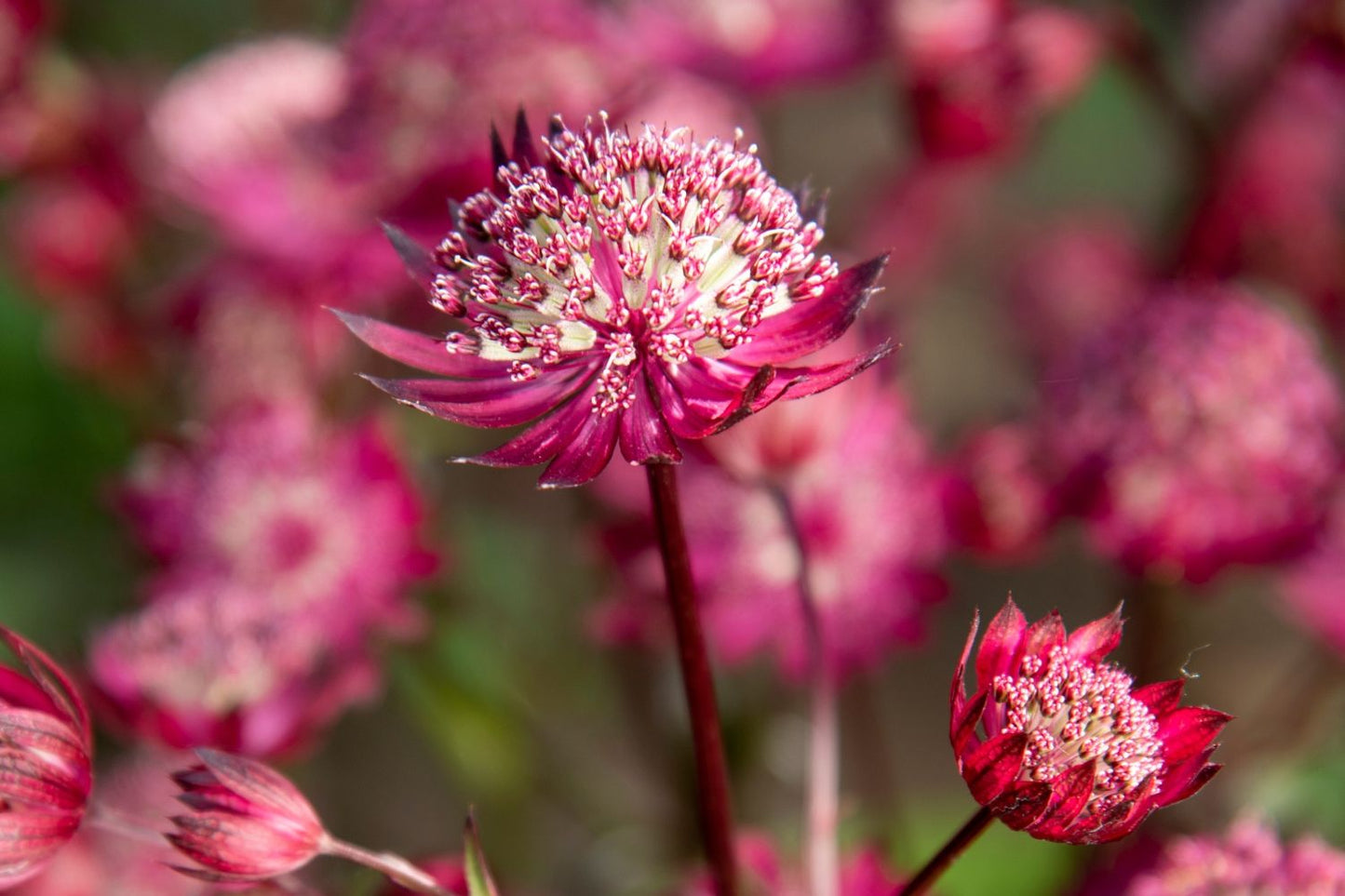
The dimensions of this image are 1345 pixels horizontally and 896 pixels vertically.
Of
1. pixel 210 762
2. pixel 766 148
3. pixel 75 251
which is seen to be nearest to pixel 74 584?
pixel 75 251

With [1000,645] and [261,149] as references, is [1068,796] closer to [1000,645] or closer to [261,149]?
[1000,645]

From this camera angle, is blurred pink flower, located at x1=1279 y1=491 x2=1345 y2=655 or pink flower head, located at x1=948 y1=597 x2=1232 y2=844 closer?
pink flower head, located at x1=948 y1=597 x2=1232 y2=844

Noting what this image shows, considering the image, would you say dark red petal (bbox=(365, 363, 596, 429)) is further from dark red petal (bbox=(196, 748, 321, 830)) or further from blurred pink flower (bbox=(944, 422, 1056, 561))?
blurred pink flower (bbox=(944, 422, 1056, 561))

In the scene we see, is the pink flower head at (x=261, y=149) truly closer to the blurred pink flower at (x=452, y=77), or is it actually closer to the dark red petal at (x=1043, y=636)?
the blurred pink flower at (x=452, y=77)

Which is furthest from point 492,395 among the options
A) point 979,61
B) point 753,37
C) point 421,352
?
point 753,37

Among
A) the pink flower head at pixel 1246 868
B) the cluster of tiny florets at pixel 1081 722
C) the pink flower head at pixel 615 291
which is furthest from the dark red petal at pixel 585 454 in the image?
the pink flower head at pixel 1246 868

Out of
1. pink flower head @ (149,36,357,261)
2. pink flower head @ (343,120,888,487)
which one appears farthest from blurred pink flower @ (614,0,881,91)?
pink flower head @ (343,120,888,487)
